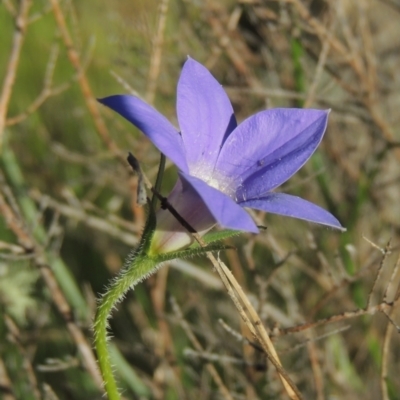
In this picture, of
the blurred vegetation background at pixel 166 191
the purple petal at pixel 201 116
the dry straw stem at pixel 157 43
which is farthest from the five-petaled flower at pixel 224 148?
the dry straw stem at pixel 157 43

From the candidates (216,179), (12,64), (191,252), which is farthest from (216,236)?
(12,64)

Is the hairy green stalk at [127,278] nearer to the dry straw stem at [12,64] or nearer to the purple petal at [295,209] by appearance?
the purple petal at [295,209]

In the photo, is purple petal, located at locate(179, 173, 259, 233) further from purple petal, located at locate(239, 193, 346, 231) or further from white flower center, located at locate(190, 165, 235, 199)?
white flower center, located at locate(190, 165, 235, 199)

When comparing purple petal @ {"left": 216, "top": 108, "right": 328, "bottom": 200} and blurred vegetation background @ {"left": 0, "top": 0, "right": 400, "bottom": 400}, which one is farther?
blurred vegetation background @ {"left": 0, "top": 0, "right": 400, "bottom": 400}

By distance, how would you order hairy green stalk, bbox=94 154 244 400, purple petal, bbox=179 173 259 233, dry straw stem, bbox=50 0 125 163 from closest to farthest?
purple petal, bbox=179 173 259 233
hairy green stalk, bbox=94 154 244 400
dry straw stem, bbox=50 0 125 163

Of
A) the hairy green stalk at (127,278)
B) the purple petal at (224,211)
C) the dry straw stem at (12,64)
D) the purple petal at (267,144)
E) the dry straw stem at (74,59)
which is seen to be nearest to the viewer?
the purple petal at (224,211)

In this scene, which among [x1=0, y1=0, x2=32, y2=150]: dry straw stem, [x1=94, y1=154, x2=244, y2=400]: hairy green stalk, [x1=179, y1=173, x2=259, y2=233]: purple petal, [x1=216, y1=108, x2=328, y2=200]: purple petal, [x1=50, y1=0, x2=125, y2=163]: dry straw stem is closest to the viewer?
[x1=179, y1=173, x2=259, y2=233]: purple petal

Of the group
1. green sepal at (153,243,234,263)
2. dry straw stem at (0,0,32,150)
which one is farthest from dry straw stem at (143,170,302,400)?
dry straw stem at (0,0,32,150)

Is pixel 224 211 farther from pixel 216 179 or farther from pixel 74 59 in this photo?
pixel 74 59
